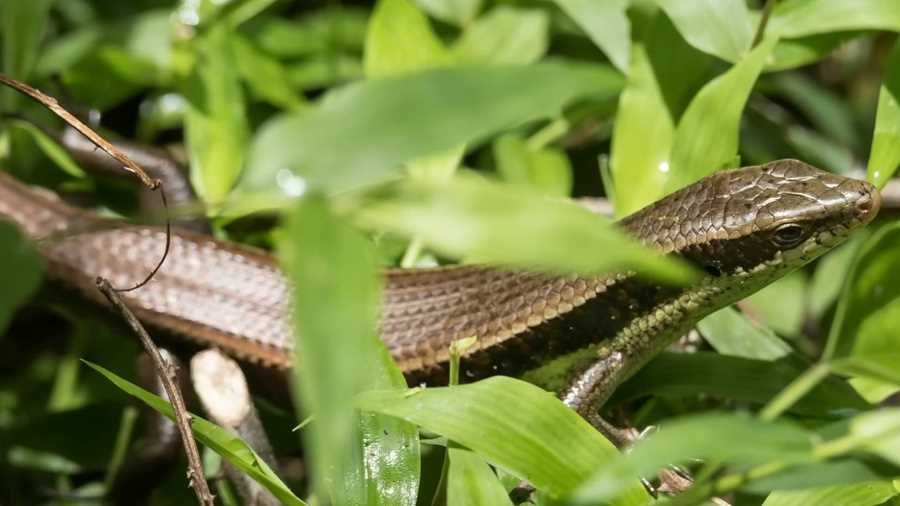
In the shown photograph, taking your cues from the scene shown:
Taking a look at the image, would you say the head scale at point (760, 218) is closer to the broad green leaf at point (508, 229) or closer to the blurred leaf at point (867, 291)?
the blurred leaf at point (867, 291)

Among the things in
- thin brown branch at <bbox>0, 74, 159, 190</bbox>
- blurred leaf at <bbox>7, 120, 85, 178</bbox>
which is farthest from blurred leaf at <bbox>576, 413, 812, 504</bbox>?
blurred leaf at <bbox>7, 120, 85, 178</bbox>

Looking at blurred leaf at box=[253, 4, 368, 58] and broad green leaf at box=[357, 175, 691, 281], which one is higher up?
blurred leaf at box=[253, 4, 368, 58]

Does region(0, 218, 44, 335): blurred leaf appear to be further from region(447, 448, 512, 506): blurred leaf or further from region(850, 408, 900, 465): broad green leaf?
region(850, 408, 900, 465): broad green leaf

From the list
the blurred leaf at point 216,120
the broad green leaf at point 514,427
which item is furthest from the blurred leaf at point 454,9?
the broad green leaf at point 514,427

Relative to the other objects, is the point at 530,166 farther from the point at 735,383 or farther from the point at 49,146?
the point at 49,146

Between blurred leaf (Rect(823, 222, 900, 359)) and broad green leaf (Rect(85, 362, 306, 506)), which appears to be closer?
broad green leaf (Rect(85, 362, 306, 506))

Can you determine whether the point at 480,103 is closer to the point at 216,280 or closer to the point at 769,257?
the point at 769,257
